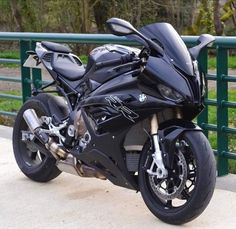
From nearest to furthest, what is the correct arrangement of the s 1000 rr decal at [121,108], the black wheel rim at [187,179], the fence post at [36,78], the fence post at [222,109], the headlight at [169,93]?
1. the headlight at [169,93]
2. the black wheel rim at [187,179]
3. the s 1000 rr decal at [121,108]
4. the fence post at [222,109]
5. the fence post at [36,78]

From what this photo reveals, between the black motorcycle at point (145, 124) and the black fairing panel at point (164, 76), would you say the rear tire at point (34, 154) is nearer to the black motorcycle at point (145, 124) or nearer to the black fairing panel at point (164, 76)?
the black motorcycle at point (145, 124)

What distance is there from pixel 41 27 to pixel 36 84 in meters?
14.5

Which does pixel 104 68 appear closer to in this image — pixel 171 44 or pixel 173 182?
pixel 171 44

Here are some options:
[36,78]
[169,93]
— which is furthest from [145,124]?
[36,78]

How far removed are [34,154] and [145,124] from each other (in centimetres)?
166

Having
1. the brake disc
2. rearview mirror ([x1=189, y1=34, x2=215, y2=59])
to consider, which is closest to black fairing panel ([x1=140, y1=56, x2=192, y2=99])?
rearview mirror ([x1=189, y1=34, x2=215, y2=59])

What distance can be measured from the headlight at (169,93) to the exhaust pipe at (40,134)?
1.19m

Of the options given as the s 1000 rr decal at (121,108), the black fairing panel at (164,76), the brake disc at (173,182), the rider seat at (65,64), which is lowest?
the brake disc at (173,182)

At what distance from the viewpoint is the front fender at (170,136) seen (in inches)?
170

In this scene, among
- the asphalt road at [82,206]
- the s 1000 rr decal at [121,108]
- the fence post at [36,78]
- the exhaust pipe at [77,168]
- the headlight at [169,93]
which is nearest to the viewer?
the headlight at [169,93]

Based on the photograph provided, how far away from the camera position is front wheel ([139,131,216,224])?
4238 mm

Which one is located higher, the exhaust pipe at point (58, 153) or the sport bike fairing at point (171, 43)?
the sport bike fairing at point (171, 43)

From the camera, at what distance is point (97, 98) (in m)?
4.72

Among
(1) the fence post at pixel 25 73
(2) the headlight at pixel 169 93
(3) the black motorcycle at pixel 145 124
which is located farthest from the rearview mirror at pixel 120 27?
(1) the fence post at pixel 25 73
